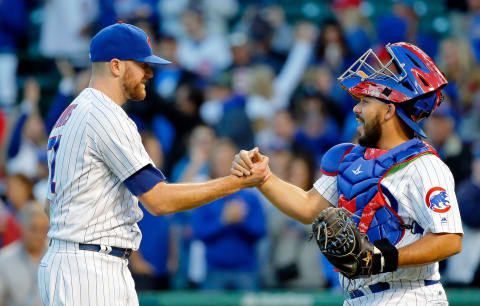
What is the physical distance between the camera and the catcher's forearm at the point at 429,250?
3.92 metres

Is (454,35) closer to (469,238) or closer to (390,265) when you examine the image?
(469,238)

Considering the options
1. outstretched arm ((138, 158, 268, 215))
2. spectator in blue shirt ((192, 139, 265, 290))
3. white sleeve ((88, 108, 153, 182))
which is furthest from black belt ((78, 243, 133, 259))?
spectator in blue shirt ((192, 139, 265, 290))

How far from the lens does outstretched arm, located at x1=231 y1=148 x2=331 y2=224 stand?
15.4ft

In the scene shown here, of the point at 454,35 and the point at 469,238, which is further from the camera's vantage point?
the point at 454,35

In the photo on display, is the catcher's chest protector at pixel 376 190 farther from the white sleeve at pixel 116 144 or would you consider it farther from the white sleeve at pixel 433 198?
the white sleeve at pixel 116 144

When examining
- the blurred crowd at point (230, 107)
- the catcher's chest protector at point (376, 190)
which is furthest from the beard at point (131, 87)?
the blurred crowd at point (230, 107)

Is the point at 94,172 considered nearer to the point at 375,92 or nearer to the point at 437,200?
the point at 375,92

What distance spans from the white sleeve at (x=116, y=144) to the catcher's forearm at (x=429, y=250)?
4.59 feet

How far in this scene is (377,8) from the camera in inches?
484

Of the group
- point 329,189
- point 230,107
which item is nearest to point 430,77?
point 329,189

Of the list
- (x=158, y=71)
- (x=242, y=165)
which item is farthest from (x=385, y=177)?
(x=158, y=71)

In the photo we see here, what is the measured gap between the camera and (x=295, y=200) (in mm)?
4711

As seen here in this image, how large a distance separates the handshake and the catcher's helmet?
2.36 ft

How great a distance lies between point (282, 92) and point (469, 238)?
3.88 m
